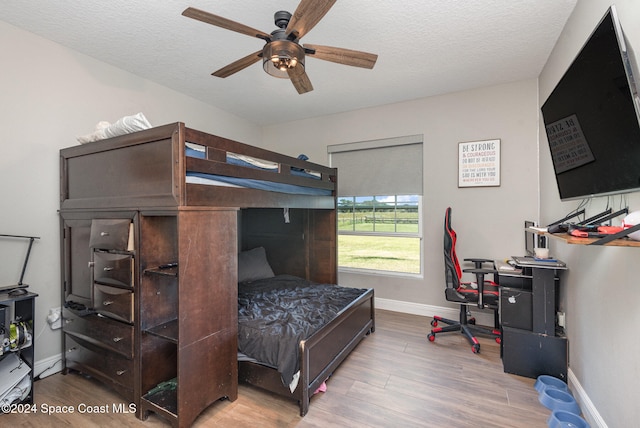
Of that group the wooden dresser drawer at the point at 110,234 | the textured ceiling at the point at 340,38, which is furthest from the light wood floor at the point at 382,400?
the textured ceiling at the point at 340,38

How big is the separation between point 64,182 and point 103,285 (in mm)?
961

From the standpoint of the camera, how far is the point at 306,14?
4.66 ft

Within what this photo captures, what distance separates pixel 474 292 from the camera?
8.90 feet

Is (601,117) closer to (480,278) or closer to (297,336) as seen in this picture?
(480,278)

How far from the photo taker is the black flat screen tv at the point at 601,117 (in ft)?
3.57

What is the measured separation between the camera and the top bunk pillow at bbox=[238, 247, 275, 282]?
346cm

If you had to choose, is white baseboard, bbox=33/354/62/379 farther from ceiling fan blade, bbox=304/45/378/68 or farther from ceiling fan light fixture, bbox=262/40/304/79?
ceiling fan blade, bbox=304/45/378/68

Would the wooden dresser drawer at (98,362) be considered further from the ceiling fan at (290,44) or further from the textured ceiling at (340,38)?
the textured ceiling at (340,38)

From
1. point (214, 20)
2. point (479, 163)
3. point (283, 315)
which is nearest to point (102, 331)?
point (283, 315)

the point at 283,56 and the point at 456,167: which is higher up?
the point at 283,56

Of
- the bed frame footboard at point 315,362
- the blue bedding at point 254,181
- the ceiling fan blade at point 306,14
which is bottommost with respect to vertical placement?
the bed frame footboard at point 315,362

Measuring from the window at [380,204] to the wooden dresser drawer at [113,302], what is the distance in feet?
8.90

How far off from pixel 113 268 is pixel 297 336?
1.27 m

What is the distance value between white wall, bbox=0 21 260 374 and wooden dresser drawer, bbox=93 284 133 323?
0.69 meters
